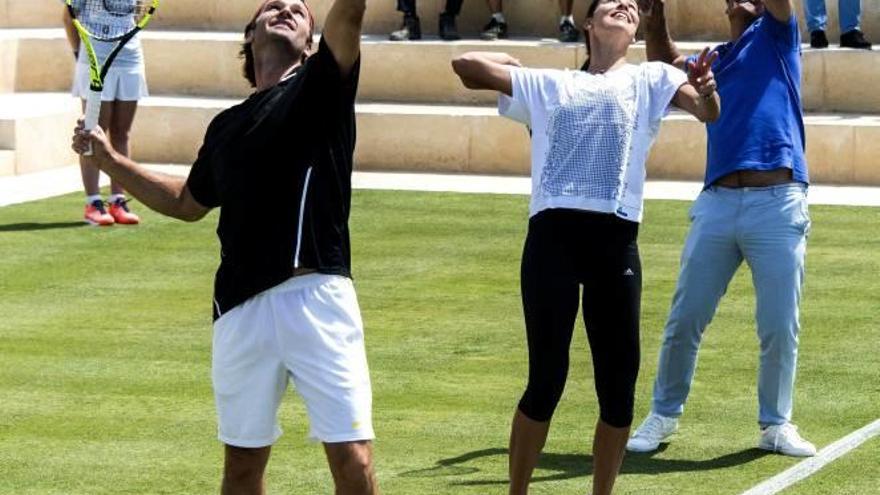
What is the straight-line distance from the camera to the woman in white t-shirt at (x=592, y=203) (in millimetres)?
7359

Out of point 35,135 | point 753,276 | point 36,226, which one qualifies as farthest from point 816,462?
point 35,135

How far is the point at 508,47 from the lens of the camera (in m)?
19.5

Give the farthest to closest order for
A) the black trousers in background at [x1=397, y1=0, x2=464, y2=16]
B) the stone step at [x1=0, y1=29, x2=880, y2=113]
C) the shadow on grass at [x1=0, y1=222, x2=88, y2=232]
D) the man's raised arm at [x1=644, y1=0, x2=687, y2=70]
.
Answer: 1. the black trousers in background at [x1=397, y1=0, x2=464, y2=16]
2. the stone step at [x1=0, y1=29, x2=880, y2=113]
3. the shadow on grass at [x1=0, y1=222, x2=88, y2=232]
4. the man's raised arm at [x1=644, y1=0, x2=687, y2=70]

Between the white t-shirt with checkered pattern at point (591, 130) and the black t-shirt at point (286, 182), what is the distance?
1199 mm

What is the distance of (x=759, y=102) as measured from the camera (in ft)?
28.1

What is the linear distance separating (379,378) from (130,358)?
4.82 feet

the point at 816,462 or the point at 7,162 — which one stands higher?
the point at 816,462

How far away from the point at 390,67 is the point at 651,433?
1132 cm

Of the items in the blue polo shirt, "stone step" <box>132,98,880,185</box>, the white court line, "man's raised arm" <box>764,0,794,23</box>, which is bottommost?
"stone step" <box>132,98,880,185</box>

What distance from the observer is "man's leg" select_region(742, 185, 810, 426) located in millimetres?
8539

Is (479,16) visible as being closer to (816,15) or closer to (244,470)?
(816,15)

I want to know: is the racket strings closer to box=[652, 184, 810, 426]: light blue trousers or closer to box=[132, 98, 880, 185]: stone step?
box=[652, 184, 810, 426]: light blue trousers

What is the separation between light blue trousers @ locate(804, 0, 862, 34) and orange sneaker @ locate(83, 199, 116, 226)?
7437mm

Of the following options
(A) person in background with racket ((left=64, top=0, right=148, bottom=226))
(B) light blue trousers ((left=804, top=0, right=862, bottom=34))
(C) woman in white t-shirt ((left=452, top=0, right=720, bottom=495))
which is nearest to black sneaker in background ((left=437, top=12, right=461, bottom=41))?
(B) light blue trousers ((left=804, top=0, right=862, bottom=34))
